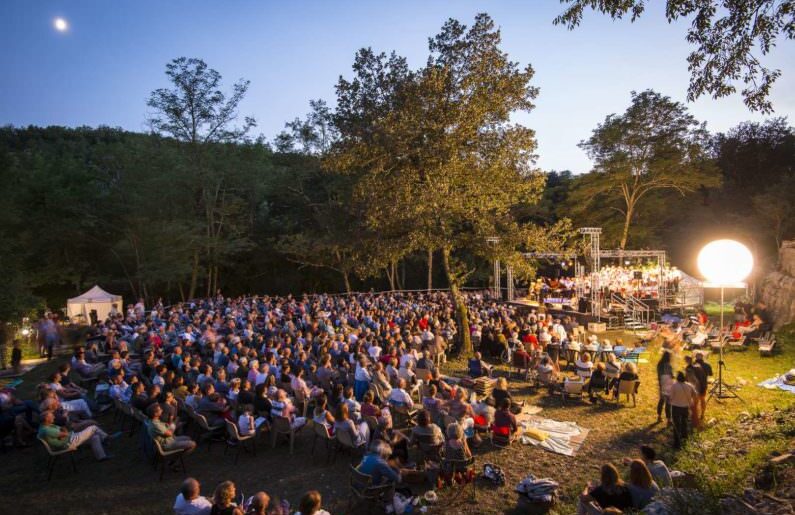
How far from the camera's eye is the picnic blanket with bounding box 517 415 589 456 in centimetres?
754

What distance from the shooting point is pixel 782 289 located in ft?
54.9

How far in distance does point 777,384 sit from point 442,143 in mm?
9956

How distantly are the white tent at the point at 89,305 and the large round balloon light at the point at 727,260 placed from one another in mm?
22524

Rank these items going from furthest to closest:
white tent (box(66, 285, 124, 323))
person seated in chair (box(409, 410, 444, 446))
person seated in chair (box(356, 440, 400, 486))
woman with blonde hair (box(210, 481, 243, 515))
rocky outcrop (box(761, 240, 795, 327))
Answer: white tent (box(66, 285, 124, 323))
rocky outcrop (box(761, 240, 795, 327))
person seated in chair (box(409, 410, 444, 446))
person seated in chair (box(356, 440, 400, 486))
woman with blonde hair (box(210, 481, 243, 515))

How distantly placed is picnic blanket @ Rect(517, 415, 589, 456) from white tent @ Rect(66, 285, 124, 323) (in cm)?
1975

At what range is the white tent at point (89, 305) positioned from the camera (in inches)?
799

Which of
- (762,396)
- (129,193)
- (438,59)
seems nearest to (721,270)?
(762,396)

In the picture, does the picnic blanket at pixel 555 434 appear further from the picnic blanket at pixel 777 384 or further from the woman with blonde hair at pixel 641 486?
the picnic blanket at pixel 777 384

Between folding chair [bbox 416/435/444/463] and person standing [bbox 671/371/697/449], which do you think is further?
person standing [bbox 671/371/697/449]

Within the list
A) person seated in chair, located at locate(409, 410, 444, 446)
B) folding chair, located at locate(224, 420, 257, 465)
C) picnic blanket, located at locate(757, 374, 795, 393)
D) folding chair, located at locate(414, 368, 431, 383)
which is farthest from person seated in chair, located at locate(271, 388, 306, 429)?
picnic blanket, located at locate(757, 374, 795, 393)

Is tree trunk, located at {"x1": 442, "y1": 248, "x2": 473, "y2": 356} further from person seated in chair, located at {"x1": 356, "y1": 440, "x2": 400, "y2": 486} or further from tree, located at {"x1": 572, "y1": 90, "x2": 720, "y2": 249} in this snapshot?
tree, located at {"x1": 572, "y1": 90, "x2": 720, "y2": 249}

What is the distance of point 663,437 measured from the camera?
8.05m

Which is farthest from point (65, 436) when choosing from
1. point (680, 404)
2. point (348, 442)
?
point (680, 404)

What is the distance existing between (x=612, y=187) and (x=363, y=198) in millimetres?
21464
